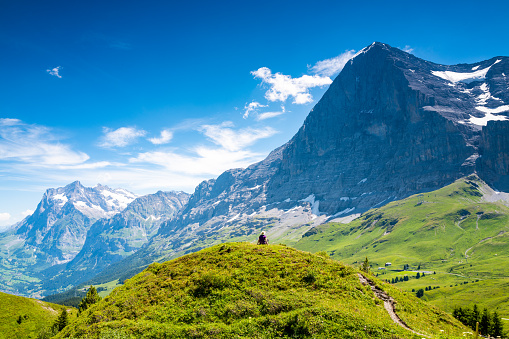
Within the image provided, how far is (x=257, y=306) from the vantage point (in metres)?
24.1

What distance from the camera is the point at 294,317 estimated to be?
2172cm

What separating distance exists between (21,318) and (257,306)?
262 feet

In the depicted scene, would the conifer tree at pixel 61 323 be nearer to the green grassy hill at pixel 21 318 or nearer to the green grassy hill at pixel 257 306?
the green grassy hill at pixel 21 318

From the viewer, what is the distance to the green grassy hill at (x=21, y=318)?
65.1 meters

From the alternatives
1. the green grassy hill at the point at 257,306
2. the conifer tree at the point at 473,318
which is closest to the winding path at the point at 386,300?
the green grassy hill at the point at 257,306

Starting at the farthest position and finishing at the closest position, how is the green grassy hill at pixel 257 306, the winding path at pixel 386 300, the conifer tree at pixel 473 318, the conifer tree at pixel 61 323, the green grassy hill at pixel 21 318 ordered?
the conifer tree at pixel 61 323, the green grassy hill at pixel 21 318, the conifer tree at pixel 473 318, the winding path at pixel 386 300, the green grassy hill at pixel 257 306

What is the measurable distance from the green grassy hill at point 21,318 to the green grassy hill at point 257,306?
5630 centimetres

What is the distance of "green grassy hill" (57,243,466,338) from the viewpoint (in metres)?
21.3

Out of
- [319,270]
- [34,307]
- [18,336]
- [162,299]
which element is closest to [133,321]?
[162,299]

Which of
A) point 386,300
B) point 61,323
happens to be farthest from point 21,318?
point 386,300

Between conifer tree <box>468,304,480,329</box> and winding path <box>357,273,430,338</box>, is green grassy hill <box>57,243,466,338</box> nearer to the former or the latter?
winding path <box>357,273,430,338</box>

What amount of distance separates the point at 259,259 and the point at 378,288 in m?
12.4

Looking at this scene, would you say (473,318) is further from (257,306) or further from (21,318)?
(21,318)

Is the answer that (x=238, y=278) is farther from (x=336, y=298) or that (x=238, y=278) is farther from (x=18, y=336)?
(x=18, y=336)
